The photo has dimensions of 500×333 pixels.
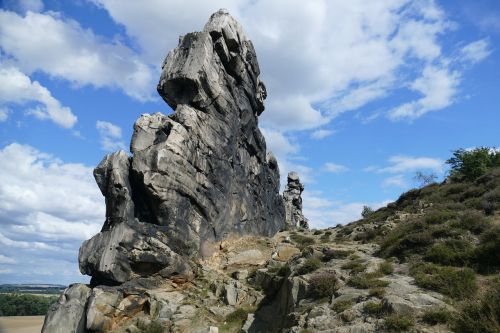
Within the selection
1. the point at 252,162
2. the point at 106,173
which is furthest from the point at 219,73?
the point at 106,173

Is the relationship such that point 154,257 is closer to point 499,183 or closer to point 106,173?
point 106,173

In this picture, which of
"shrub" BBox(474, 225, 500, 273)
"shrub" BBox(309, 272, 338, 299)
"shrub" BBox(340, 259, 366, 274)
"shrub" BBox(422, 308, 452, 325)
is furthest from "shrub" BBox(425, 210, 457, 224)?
"shrub" BBox(422, 308, 452, 325)

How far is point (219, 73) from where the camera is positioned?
169ft

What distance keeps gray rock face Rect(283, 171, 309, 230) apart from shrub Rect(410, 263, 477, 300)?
2940 inches

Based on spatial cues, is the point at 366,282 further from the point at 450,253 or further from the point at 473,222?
the point at 473,222

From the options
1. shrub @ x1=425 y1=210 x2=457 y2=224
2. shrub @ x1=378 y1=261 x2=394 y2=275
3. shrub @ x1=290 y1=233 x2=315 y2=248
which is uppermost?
shrub @ x1=290 y1=233 x2=315 y2=248

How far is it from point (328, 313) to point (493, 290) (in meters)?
7.97

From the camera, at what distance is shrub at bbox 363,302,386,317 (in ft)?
63.4

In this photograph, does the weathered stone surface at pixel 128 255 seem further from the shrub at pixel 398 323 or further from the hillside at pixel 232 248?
the shrub at pixel 398 323

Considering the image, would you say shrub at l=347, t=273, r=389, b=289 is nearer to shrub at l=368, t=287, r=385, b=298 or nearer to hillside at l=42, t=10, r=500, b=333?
hillside at l=42, t=10, r=500, b=333

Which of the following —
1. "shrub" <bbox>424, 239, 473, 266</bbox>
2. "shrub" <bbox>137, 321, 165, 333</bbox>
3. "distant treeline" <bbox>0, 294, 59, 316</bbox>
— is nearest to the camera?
"shrub" <bbox>424, 239, 473, 266</bbox>

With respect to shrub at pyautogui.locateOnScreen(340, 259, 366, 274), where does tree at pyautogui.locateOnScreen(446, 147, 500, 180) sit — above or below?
above

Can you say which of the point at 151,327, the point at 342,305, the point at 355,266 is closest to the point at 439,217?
the point at 355,266

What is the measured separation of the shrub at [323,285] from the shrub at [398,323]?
6.21 meters
